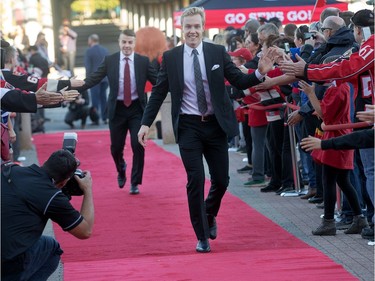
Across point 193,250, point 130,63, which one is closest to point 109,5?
point 130,63

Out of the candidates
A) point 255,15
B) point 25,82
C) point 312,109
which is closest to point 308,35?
point 312,109

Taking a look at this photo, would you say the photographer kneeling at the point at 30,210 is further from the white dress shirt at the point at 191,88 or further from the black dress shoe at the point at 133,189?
the black dress shoe at the point at 133,189

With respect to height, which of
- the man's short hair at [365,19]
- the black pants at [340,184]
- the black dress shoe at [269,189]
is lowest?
the black dress shoe at [269,189]

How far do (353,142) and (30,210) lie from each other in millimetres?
2231

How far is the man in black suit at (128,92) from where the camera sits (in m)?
14.1

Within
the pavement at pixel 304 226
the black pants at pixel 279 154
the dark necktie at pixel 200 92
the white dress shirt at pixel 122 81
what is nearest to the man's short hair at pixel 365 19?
the dark necktie at pixel 200 92

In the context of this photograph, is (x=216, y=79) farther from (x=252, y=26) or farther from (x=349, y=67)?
(x=252, y=26)

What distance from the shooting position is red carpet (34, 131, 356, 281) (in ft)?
28.9

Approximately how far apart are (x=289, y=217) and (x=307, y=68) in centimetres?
342

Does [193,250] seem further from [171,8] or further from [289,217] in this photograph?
[171,8]

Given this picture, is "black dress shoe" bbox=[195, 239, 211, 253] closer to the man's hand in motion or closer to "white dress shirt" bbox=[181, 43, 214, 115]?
the man's hand in motion

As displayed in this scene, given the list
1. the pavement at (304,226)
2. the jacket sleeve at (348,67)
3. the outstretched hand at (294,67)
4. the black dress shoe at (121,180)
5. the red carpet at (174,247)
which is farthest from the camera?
the black dress shoe at (121,180)

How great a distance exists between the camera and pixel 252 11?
61.9 ft

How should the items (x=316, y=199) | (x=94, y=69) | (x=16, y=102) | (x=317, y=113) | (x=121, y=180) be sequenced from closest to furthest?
(x=16, y=102)
(x=317, y=113)
(x=316, y=199)
(x=121, y=180)
(x=94, y=69)
